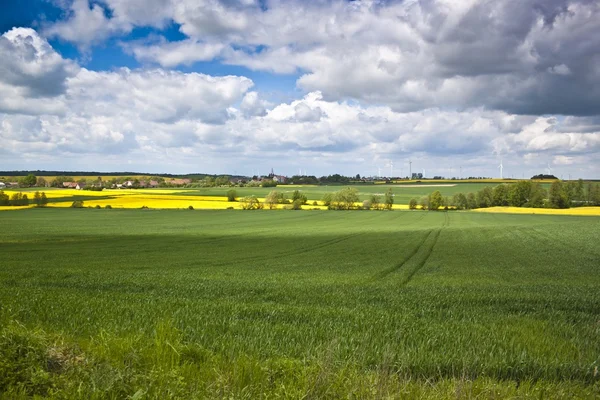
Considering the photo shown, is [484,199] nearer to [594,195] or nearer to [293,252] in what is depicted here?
[594,195]

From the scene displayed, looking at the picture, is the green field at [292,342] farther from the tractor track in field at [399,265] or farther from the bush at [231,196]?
the bush at [231,196]

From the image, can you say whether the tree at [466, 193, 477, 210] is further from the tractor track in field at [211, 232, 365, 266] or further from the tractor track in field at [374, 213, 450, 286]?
the tractor track in field at [211, 232, 365, 266]

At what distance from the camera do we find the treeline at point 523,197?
123 meters

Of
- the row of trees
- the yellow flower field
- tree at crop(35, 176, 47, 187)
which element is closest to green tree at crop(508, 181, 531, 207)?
the yellow flower field

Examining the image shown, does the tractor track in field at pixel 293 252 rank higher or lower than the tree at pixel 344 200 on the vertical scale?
lower

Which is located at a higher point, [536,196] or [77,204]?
[536,196]

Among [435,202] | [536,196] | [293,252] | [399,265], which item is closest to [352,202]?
[435,202]

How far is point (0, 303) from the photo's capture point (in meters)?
9.44

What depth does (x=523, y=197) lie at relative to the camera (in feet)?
422

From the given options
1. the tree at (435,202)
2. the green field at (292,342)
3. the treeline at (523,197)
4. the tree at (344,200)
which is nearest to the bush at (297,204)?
the tree at (344,200)

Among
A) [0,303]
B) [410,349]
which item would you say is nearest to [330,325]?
[410,349]

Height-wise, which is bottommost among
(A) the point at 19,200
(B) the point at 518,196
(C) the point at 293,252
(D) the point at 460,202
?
(C) the point at 293,252

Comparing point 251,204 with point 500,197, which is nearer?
point 251,204

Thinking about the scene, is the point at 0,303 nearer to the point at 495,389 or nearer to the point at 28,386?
the point at 28,386
